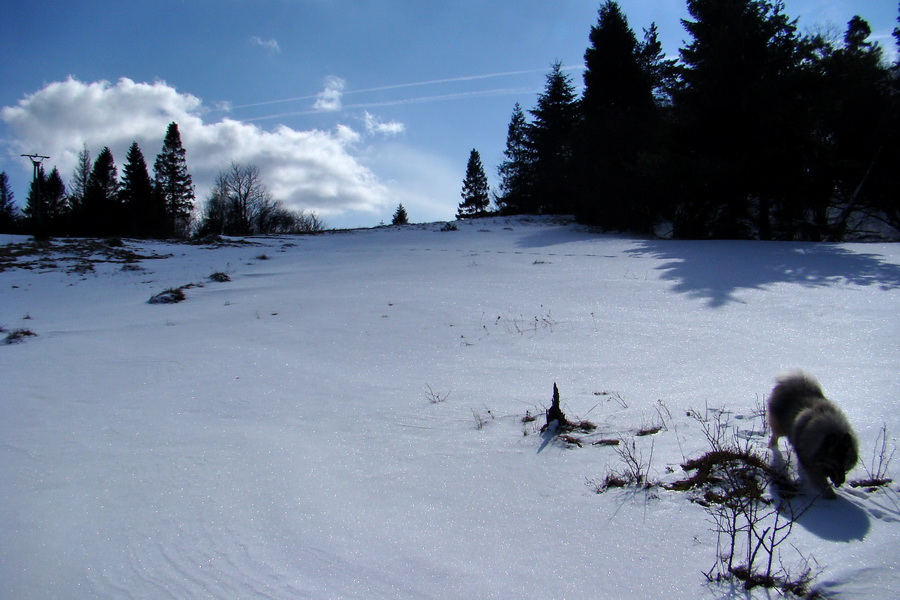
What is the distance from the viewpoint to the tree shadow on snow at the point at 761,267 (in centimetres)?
975

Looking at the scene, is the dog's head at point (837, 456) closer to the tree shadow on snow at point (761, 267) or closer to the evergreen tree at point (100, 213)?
the tree shadow on snow at point (761, 267)

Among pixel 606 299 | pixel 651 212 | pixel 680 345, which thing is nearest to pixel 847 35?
pixel 651 212

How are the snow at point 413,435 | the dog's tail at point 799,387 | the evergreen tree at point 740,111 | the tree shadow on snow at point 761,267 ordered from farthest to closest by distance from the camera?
the evergreen tree at point 740,111
the tree shadow on snow at point 761,267
the dog's tail at point 799,387
the snow at point 413,435

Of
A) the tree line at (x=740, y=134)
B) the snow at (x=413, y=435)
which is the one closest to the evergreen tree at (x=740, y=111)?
the tree line at (x=740, y=134)

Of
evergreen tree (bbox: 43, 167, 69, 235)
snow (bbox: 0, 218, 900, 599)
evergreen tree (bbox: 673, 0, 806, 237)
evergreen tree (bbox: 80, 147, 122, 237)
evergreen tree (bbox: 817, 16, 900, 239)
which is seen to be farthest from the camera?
evergreen tree (bbox: 43, 167, 69, 235)

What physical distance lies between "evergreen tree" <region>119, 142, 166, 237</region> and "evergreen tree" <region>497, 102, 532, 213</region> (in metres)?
36.9

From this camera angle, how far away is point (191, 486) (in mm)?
3383

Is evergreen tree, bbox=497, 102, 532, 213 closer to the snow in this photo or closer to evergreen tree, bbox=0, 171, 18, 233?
the snow

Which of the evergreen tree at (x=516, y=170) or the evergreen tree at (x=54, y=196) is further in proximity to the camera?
the evergreen tree at (x=54, y=196)

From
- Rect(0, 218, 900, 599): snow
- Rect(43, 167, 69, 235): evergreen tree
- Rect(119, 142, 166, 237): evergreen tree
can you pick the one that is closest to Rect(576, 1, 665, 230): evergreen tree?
Rect(0, 218, 900, 599): snow

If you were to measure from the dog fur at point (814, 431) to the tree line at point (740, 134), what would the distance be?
16892mm

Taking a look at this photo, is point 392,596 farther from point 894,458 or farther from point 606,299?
point 606,299

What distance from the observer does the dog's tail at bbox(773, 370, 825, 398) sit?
3.31 metres

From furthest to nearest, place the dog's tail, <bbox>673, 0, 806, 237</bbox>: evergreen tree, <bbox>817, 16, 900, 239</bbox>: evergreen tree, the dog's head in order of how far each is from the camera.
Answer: <bbox>817, 16, 900, 239</bbox>: evergreen tree < <bbox>673, 0, 806, 237</bbox>: evergreen tree < the dog's tail < the dog's head
